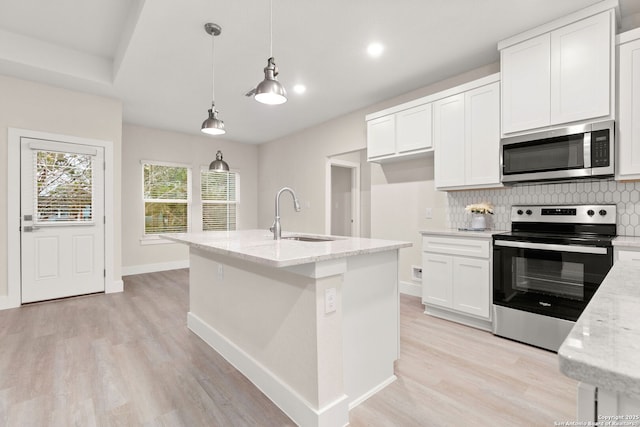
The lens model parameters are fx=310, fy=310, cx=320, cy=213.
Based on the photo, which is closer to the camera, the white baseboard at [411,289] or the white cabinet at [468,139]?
the white cabinet at [468,139]

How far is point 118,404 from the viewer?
1.83 metres

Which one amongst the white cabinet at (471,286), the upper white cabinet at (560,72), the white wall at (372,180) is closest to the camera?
the upper white cabinet at (560,72)

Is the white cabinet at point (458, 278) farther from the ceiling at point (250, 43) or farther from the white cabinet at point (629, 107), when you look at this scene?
the ceiling at point (250, 43)

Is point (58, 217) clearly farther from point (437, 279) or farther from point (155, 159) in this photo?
point (437, 279)

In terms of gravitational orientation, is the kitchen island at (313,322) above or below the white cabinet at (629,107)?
below

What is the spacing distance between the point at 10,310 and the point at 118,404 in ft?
9.52

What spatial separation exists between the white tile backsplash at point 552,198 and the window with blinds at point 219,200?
4731 millimetres

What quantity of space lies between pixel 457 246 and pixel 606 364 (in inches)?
109

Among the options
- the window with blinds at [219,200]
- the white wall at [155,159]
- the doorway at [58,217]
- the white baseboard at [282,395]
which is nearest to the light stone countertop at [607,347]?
the white baseboard at [282,395]

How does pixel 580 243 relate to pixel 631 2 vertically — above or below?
below

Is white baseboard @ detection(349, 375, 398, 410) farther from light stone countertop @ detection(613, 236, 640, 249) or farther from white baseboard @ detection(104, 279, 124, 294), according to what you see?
white baseboard @ detection(104, 279, 124, 294)

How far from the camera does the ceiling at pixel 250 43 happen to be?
2.48 m

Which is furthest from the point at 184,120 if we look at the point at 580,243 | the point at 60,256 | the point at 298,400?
the point at 580,243

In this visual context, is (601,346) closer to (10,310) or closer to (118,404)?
(118,404)
